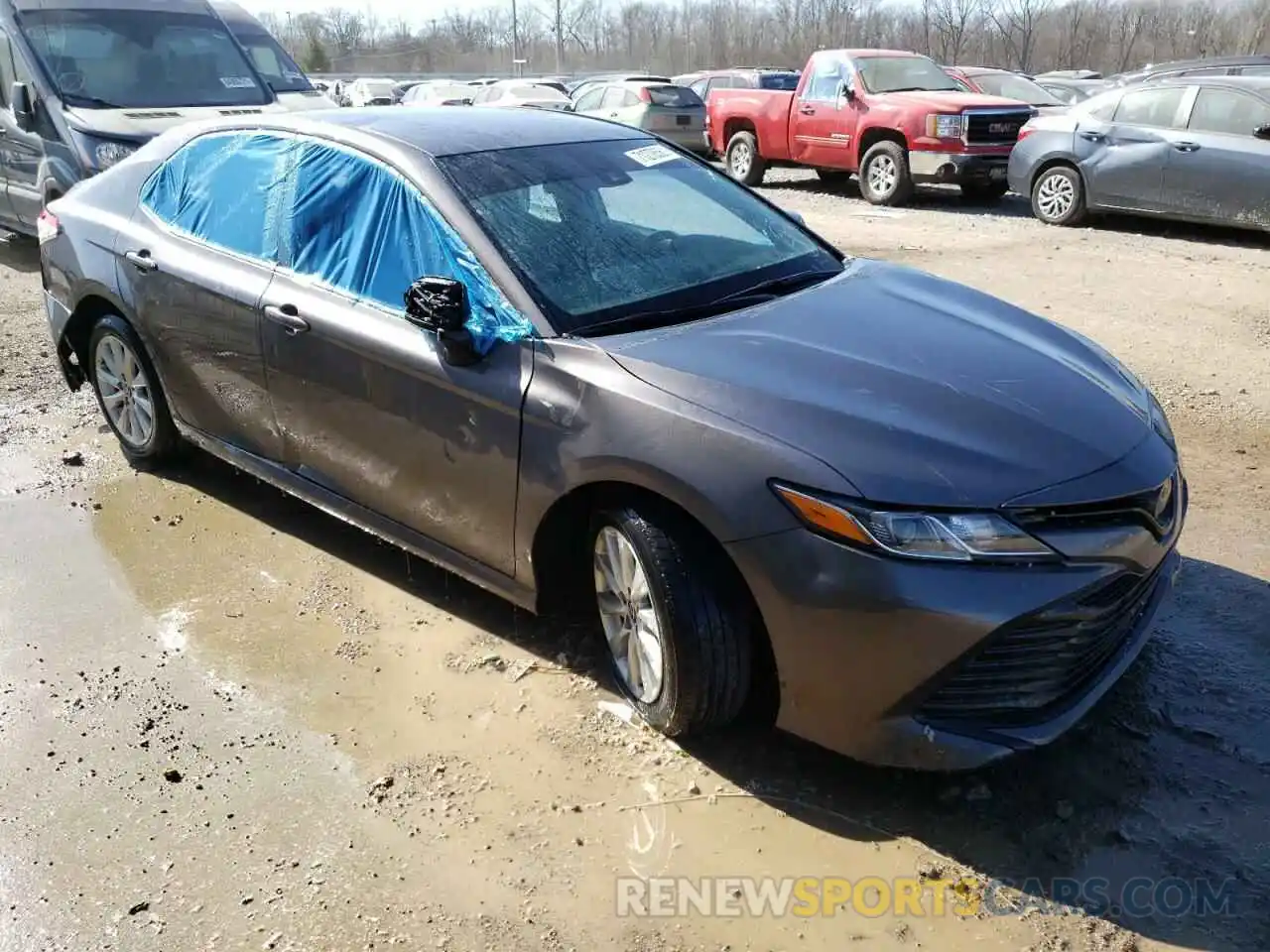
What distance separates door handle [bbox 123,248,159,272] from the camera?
4602mm

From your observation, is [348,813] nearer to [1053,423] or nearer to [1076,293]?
[1053,423]

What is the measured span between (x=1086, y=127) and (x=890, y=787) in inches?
405

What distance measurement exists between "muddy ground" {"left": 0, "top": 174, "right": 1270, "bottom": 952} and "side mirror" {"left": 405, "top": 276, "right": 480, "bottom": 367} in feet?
3.44

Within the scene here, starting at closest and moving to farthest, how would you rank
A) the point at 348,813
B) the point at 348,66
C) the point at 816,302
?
1. the point at 348,813
2. the point at 816,302
3. the point at 348,66

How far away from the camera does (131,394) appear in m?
5.12

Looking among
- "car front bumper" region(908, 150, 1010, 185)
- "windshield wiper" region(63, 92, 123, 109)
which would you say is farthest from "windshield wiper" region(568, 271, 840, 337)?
"car front bumper" region(908, 150, 1010, 185)

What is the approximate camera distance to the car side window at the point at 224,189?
423 cm

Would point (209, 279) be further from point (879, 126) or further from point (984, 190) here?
point (984, 190)

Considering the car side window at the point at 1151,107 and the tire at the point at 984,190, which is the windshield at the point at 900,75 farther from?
the car side window at the point at 1151,107

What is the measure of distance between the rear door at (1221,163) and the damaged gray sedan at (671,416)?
791 cm

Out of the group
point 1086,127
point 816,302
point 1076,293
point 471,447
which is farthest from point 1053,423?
point 1086,127

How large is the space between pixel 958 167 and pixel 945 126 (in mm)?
524

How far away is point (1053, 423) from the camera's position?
2932mm

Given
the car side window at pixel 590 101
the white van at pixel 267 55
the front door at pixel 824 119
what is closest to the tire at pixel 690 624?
the white van at pixel 267 55
